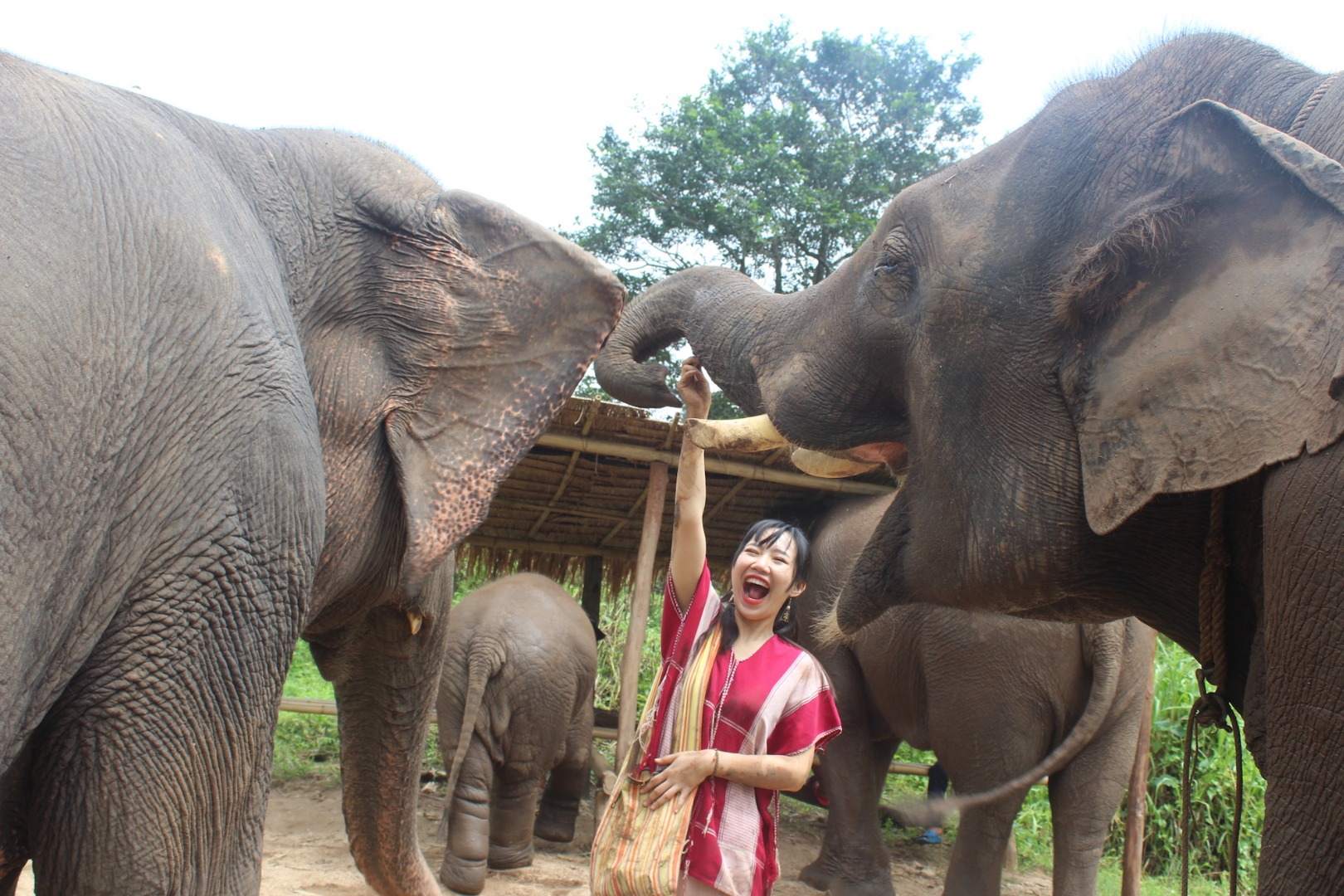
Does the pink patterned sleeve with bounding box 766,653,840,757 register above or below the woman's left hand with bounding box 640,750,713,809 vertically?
above

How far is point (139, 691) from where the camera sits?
4.87ft

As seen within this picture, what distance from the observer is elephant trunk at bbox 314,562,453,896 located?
268 centimetres

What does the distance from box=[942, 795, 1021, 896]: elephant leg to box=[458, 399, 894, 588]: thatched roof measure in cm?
195

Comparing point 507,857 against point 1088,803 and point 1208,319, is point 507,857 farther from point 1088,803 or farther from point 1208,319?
point 1208,319

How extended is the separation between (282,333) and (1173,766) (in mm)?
7329

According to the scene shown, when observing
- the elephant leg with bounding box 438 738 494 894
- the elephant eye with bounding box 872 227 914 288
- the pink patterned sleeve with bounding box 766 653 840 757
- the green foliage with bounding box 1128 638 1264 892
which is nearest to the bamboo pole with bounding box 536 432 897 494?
the elephant leg with bounding box 438 738 494 894

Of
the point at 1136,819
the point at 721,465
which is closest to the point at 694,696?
the point at 721,465

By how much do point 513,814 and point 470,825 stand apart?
1.57ft

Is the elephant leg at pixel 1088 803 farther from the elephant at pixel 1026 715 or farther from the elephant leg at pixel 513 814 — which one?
the elephant leg at pixel 513 814

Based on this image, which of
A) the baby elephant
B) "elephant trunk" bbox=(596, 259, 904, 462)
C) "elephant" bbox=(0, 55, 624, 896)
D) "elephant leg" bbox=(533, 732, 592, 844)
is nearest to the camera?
"elephant" bbox=(0, 55, 624, 896)

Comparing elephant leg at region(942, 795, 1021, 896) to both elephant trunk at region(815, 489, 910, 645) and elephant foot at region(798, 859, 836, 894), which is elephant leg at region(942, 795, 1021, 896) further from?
elephant trunk at region(815, 489, 910, 645)

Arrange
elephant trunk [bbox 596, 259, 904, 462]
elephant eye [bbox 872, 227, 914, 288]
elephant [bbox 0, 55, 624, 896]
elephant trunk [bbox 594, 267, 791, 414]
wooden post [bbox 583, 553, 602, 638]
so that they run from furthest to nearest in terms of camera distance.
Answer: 1. wooden post [bbox 583, 553, 602, 638]
2. elephant trunk [bbox 594, 267, 791, 414]
3. elephant trunk [bbox 596, 259, 904, 462]
4. elephant eye [bbox 872, 227, 914, 288]
5. elephant [bbox 0, 55, 624, 896]

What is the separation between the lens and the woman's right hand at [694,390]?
115 inches

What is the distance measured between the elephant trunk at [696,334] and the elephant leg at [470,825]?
256 cm
